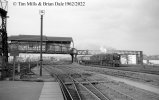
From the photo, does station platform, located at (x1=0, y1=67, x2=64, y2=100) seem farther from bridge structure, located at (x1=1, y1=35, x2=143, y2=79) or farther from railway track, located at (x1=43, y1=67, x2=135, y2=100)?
bridge structure, located at (x1=1, y1=35, x2=143, y2=79)

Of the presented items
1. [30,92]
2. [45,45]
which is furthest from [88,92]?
[45,45]

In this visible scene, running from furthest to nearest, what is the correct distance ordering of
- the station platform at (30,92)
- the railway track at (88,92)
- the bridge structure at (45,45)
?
the bridge structure at (45,45)
the railway track at (88,92)
the station platform at (30,92)

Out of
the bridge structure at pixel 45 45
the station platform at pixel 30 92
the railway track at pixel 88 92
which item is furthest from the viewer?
the bridge structure at pixel 45 45

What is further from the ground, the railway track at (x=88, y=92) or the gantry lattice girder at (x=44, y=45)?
the gantry lattice girder at (x=44, y=45)

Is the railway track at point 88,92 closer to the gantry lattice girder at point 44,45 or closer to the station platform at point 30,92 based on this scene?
the station platform at point 30,92

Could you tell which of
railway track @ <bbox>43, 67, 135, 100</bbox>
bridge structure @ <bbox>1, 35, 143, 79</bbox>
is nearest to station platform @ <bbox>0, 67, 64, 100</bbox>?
railway track @ <bbox>43, 67, 135, 100</bbox>

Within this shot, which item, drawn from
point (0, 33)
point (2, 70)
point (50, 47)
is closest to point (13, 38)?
point (50, 47)

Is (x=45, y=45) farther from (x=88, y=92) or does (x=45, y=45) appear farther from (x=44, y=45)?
(x=88, y=92)

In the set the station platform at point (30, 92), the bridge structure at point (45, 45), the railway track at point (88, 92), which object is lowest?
the railway track at point (88, 92)

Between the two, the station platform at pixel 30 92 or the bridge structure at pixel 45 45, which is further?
the bridge structure at pixel 45 45

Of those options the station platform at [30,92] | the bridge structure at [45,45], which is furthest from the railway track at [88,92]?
the bridge structure at [45,45]

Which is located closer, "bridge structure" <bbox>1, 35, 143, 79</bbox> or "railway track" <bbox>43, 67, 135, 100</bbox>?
"railway track" <bbox>43, 67, 135, 100</bbox>

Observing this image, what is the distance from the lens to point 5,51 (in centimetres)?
2555

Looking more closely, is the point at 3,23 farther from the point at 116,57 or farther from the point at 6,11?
the point at 116,57
